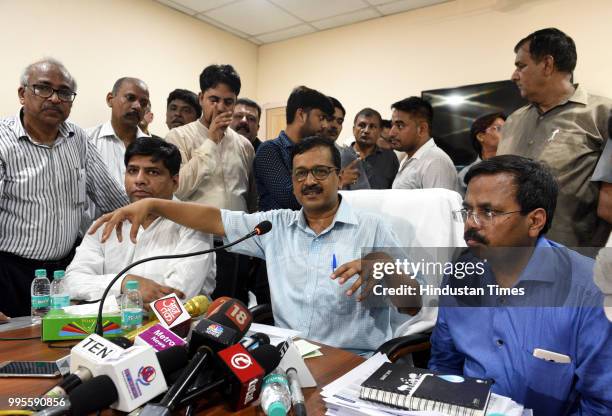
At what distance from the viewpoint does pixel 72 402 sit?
66 cm

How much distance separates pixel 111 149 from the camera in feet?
8.41

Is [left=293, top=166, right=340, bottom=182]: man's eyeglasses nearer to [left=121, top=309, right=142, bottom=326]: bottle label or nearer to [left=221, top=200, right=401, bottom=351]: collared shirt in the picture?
[left=221, top=200, right=401, bottom=351]: collared shirt

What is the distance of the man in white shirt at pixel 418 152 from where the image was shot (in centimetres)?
251

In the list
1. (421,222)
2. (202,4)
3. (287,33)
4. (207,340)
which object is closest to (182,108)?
(202,4)

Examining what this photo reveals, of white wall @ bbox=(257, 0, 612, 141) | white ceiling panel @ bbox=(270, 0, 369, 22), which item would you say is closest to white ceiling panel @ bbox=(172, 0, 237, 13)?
white ceiling panel @ bbox=(270, 0, 369, 22)

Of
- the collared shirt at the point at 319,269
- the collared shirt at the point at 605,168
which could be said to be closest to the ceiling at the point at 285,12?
the collared shirt at the point at 605,168

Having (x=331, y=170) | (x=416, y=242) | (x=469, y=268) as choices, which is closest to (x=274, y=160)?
(x=331, y=170)

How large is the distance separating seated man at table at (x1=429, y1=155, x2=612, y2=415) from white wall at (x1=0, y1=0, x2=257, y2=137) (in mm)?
3678

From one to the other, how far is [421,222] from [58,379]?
128cm

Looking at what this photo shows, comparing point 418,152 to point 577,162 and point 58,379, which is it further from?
point 58,379

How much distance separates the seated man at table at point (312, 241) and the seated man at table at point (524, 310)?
1.15ft

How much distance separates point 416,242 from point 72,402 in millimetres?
1304

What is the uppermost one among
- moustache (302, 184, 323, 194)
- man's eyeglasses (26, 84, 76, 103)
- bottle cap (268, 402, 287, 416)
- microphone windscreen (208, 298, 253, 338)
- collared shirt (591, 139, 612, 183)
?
man's eyeglasses (26, 84, 76, 103)

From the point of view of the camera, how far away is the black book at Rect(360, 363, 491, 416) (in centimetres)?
73
